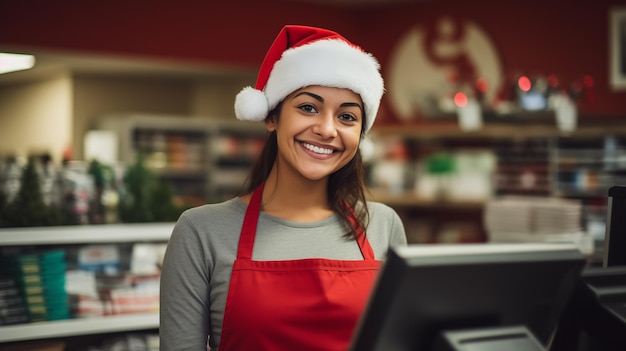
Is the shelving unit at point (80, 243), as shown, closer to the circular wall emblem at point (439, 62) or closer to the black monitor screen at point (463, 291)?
the black monitor screen at point (463, 291)

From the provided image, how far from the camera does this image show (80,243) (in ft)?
10.5

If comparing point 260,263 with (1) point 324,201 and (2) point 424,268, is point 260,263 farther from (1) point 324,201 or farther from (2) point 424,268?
(2) point 424,268

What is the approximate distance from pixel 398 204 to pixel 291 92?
18.2 ft

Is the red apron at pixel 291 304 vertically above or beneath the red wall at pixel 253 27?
beneath

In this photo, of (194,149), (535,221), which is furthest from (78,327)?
(194,149)

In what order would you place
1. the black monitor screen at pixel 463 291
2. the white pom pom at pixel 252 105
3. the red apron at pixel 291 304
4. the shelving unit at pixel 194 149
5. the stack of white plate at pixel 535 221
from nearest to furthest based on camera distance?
1. the black monitor screen at pixel 463 291
2. the red apron at pixel 291 304
3. the white pom pom at pixel 252 105
4. the stack of white plate at pixel 535 221
5. the shelving unit at pixel 194 149

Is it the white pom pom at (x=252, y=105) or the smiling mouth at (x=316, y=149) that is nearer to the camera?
the smiling mouth at (x=316, y=149)

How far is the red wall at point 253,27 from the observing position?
6875 mm

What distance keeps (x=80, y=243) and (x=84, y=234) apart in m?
0.10

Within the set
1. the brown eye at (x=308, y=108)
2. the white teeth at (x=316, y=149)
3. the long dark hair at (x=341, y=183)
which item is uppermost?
the brown eye at (x=308, y=108)

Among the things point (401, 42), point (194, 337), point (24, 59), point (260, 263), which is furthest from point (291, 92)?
point (401, 42)

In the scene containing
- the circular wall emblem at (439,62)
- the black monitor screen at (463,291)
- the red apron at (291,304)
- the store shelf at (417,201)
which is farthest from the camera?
the circular wall emblem at (439,62)

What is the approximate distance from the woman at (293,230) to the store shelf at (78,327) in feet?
4.51

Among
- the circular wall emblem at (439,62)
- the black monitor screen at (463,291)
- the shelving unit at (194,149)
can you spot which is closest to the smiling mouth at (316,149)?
the black monitor screen at (463,291)
